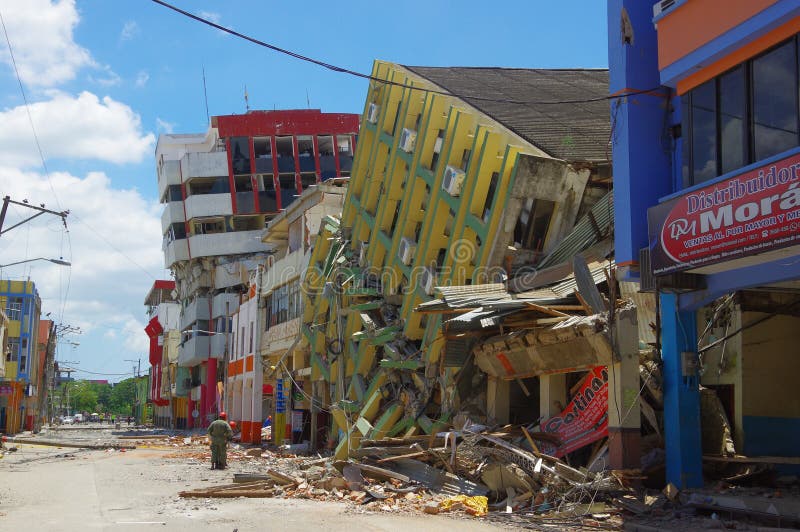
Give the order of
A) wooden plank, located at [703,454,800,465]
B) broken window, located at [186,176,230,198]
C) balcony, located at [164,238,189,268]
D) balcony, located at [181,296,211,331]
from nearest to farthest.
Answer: wooden plank, located at [703,454,800,465]
broken window, located at [186,176,230,198]
balcony, located at [181,296,211,331]
balcony, located at [164,238,189,268]

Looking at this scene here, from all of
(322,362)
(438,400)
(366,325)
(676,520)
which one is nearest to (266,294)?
(322,362)

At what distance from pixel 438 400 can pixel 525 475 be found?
885cm

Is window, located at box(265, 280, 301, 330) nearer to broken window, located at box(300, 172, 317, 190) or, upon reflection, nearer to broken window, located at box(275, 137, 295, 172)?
broken window, located at box(300, 172, 317, 190)

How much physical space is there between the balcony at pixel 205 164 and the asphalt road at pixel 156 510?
4950 cm

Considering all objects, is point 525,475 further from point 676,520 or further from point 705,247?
point 705,247

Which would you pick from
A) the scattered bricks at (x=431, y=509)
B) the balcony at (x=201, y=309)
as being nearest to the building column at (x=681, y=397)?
the scattered bricks at (x=431, y=509)

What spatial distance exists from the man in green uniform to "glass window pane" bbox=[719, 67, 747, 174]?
16097mm

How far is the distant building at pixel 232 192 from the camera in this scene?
226ft

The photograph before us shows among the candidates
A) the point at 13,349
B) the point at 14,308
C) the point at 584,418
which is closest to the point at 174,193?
the point at 14,308

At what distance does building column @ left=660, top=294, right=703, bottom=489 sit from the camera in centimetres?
1371

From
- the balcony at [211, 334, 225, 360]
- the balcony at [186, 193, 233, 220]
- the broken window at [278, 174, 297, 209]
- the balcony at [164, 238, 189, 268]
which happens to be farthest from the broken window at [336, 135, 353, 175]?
the balcony at [211, 334, 225, 360]

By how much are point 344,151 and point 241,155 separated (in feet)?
26.7

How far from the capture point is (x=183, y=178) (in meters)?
72.8

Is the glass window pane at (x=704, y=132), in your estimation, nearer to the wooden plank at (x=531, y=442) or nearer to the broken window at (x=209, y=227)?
the wooden plank at (x=531, y=442)
